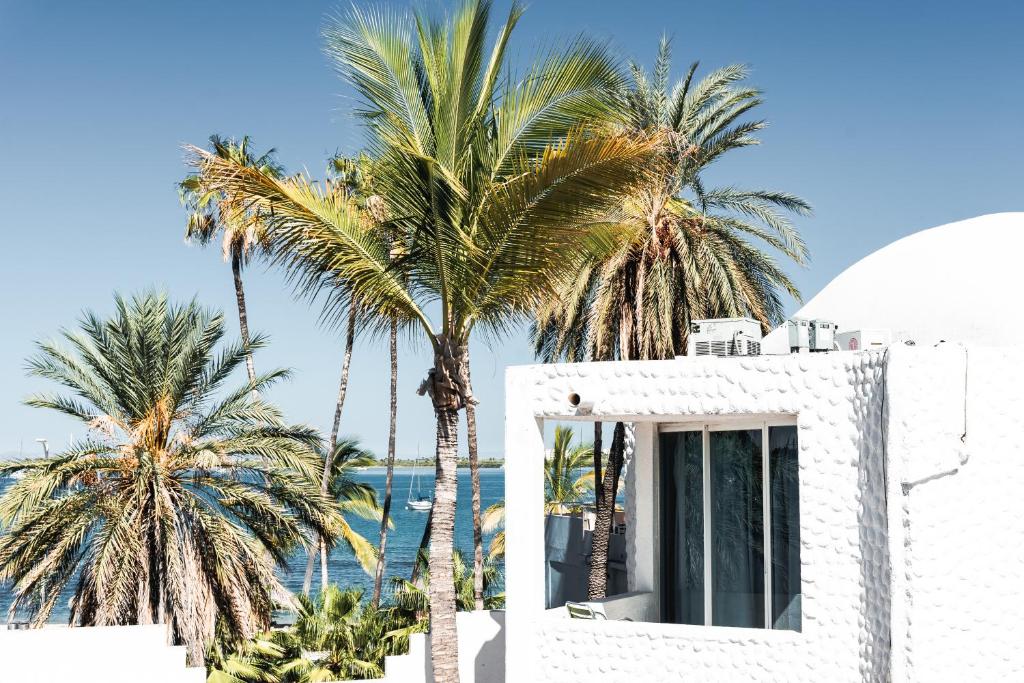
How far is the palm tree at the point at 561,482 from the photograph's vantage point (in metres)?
37.8

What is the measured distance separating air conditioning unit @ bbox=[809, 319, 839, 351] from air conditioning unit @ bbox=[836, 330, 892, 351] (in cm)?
33

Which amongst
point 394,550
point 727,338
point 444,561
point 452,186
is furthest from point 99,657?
point 394,550

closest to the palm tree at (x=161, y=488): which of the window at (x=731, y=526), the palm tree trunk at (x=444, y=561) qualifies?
the palm tree trunk at (x=444, y=561)

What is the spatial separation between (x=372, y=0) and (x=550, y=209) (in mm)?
3318

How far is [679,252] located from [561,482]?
18.6m

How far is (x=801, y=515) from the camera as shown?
1109 centimetres

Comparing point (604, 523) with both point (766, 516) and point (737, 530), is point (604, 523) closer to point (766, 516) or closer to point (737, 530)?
point (737, 530)

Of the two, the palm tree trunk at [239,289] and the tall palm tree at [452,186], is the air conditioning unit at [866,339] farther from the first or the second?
the palm tree trunk at [239,289]

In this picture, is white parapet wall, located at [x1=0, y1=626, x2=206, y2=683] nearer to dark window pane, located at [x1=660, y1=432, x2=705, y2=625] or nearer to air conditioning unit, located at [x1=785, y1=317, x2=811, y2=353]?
dark window pane, located at [x1=660, y1=432, x2=705, y2=625]

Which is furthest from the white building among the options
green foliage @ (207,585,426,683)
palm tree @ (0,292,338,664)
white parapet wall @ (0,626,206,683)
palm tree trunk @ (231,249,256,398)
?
palm tree trunk @ (231,249,256,398)

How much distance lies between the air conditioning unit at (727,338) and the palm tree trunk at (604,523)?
22.0ft

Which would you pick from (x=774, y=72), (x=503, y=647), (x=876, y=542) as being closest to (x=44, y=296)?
(x=774, y=72)

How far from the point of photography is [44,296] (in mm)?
59469

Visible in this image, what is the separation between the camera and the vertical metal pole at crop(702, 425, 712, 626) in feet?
41.3
